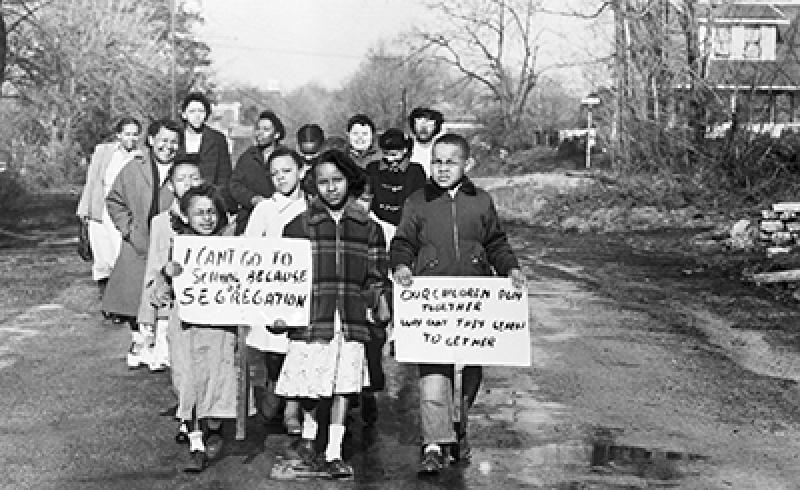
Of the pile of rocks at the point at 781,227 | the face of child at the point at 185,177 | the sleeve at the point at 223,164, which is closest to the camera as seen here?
the face of child at the point at 185,177

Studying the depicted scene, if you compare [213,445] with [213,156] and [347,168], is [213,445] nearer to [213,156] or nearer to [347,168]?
[347,168]

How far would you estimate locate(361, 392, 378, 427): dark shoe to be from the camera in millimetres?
8523

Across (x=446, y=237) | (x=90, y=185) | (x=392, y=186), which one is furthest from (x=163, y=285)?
(x=90, y=185)

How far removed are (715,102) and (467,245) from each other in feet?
64.4

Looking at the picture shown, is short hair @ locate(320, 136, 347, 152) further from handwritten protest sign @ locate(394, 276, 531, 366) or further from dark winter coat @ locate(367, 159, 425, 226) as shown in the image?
handwritten protest sign @ locate(394, 276, 531, 366)

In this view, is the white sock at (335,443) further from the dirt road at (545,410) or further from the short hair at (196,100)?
the short hair at (196,100)

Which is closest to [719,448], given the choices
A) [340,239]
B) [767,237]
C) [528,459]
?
[528,459]

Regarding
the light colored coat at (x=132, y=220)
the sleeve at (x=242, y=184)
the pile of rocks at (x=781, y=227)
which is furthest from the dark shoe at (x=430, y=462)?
the pile of rocks at (x=781, y=227)

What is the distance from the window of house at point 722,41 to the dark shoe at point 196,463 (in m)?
21.2

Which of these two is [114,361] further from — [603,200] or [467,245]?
[603,200]

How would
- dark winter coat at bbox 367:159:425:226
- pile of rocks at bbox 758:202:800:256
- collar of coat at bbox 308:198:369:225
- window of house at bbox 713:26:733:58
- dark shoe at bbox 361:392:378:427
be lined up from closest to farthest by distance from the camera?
collar of coat at bbox 308:198:369:225 → dark shoe at bbox 361:392:378:427 → dark winter coat at bbox 367:159:425:226 → pile of rocks at bbox 758:202:800:256 → window of house at bbox 713:26:733:58

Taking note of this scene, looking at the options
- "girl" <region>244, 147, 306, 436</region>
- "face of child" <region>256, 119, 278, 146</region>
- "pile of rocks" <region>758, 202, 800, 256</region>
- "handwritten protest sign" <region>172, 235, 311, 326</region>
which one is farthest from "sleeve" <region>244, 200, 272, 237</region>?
"pile of rocks" <region>758, 202, 800, 256</region>

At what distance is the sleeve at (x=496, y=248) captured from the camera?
7512 mm

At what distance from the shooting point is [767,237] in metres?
18.5
